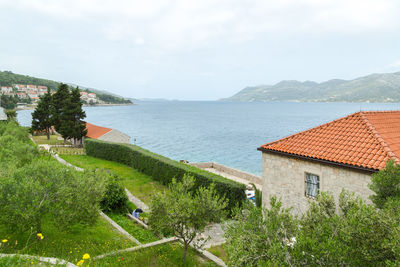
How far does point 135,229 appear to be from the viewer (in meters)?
17.6

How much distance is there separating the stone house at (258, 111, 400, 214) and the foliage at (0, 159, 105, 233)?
10207mm

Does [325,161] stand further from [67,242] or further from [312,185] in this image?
[67,242]

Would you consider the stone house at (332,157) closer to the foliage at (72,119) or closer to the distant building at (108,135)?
the distant building at (108,135)

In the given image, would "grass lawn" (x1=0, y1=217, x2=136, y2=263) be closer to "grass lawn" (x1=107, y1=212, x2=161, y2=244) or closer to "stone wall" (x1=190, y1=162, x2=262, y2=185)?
"grass lawn" (x1=107, y1=212, x2=161, y2=244)

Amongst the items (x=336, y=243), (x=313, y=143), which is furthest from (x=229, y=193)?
(x=336, y=243)

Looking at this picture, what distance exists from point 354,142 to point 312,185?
10.3 feet

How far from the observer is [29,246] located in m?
11.6

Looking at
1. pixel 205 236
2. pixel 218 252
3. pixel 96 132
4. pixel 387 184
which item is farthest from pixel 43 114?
pixel 387 184

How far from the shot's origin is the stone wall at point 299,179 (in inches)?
503

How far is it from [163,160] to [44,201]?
65.6ft

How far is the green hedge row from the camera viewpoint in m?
21.4

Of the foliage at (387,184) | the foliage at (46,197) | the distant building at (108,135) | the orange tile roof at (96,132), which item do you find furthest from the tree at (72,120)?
the foliage at (387,184)

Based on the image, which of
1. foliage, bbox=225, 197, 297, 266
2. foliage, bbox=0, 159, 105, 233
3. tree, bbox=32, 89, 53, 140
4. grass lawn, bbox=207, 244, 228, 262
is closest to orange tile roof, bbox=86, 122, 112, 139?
tree, bbox=32, 89, 53, 140

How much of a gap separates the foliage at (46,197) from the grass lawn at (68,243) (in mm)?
754
